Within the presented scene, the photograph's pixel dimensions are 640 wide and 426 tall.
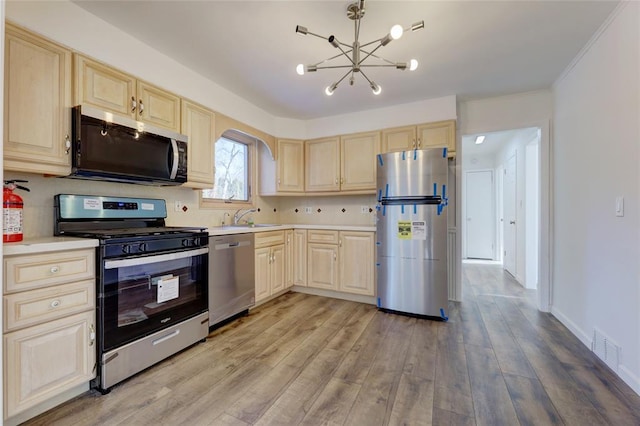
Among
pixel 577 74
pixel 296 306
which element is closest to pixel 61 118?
pixel 296 306

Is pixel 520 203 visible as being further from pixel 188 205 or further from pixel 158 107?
pixel 158 107

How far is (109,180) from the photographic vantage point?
2.09 meters

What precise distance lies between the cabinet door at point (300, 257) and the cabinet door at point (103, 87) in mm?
2170

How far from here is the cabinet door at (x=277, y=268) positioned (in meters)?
3.32

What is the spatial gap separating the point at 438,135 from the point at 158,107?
2.83m

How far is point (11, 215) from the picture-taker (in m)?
1.52

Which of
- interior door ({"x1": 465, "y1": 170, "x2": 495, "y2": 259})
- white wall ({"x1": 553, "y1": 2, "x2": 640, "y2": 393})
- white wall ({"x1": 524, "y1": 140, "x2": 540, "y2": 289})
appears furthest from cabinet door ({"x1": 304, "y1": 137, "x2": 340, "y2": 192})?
interior door ({"x1": 465, "y1": 170, "x2": 495, "y2": 259})

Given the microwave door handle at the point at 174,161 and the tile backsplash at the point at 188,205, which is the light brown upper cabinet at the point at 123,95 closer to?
the microwave door handle at the point at 174,161

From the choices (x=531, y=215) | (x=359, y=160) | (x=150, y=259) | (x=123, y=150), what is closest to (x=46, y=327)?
(x=150, y=259)

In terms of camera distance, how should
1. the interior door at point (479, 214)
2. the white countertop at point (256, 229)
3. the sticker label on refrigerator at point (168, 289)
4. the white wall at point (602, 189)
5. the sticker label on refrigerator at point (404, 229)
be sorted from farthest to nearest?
the interior door at point (479, 214) → the sticker label on refrigerator at point (404, 229) → the white countertop at point (256, 229) → the sticker label on refrigerator at point (168, 289) → the white wall at point (602, 189)

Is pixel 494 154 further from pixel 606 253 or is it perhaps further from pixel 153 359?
pixel 153 359

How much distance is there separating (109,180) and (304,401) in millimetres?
2038

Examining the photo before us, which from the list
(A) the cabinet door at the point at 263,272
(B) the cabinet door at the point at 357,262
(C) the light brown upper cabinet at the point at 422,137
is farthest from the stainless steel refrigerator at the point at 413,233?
(A) the cabinet door at the point at 263,272

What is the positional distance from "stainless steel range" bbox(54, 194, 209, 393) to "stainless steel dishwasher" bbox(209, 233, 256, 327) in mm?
104
